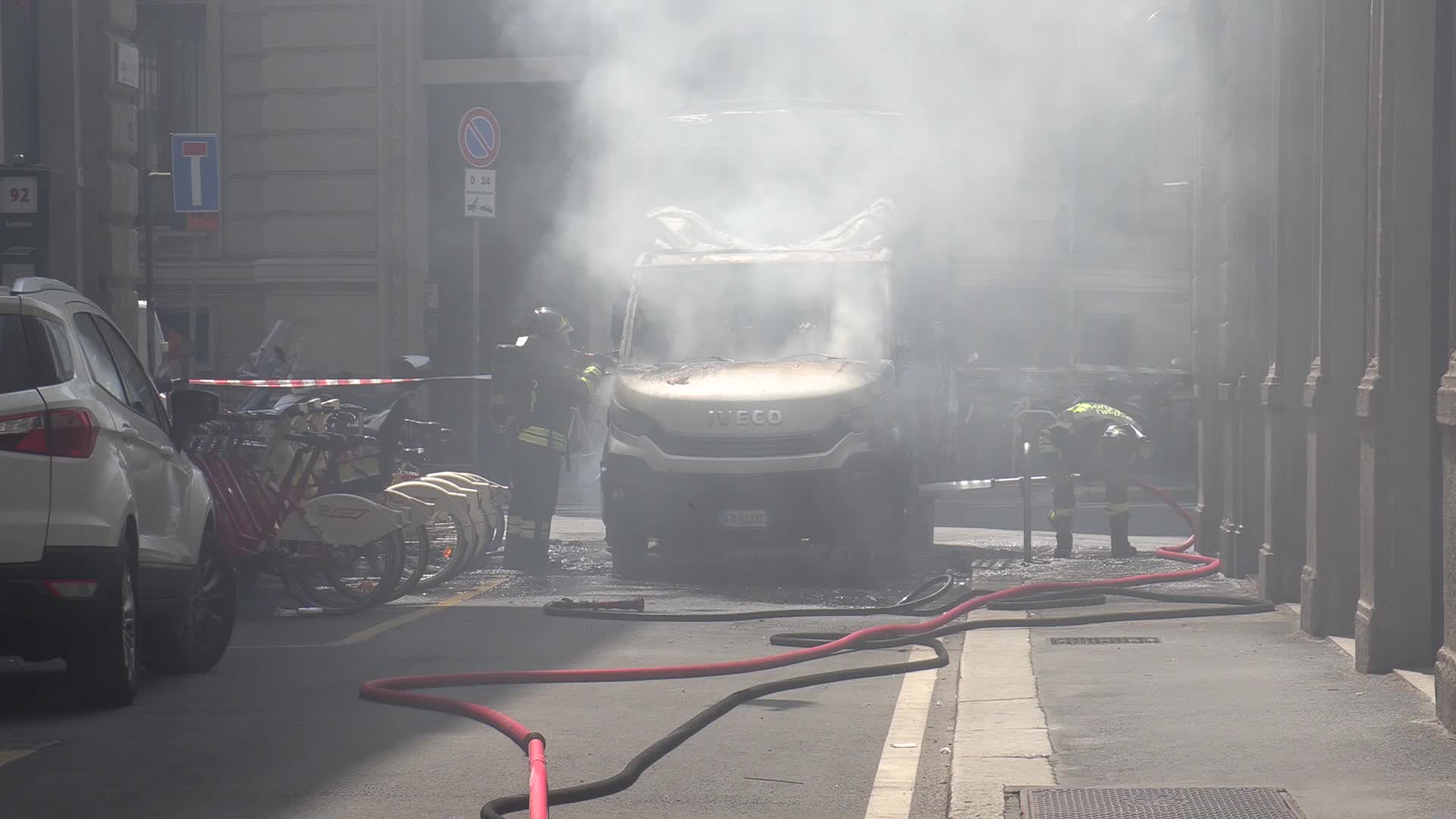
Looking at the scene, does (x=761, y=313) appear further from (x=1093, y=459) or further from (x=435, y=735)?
(x=435, y=735)

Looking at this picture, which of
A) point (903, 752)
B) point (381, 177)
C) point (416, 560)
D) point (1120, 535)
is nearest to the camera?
point (903, 752)

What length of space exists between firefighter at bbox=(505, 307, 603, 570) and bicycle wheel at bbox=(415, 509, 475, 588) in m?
0.86

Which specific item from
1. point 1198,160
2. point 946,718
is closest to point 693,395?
point 1198,160

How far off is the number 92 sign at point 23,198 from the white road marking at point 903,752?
255 inches

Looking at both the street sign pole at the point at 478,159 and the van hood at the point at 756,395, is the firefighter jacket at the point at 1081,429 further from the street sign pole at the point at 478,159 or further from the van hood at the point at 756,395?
the street sign pole at the point at 478,159

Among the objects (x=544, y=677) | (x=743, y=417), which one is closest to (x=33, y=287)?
(x=544, y=677)

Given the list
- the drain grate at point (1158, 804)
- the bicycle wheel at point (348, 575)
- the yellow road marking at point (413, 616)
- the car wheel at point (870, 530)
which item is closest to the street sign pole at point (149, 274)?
the bicycle wheel at point (348, 575)

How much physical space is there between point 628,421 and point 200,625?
4717mm

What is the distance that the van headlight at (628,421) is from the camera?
1288 centimetres

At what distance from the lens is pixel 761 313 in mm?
13805

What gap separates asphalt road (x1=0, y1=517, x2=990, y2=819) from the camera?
589cm

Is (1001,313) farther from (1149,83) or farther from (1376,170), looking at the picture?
(1376,170)

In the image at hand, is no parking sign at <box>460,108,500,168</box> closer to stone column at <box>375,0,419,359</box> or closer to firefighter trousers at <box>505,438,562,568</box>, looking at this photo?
firefighter trousers at <box>505,438,562,568</box>

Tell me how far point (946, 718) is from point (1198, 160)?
7.47 meters
